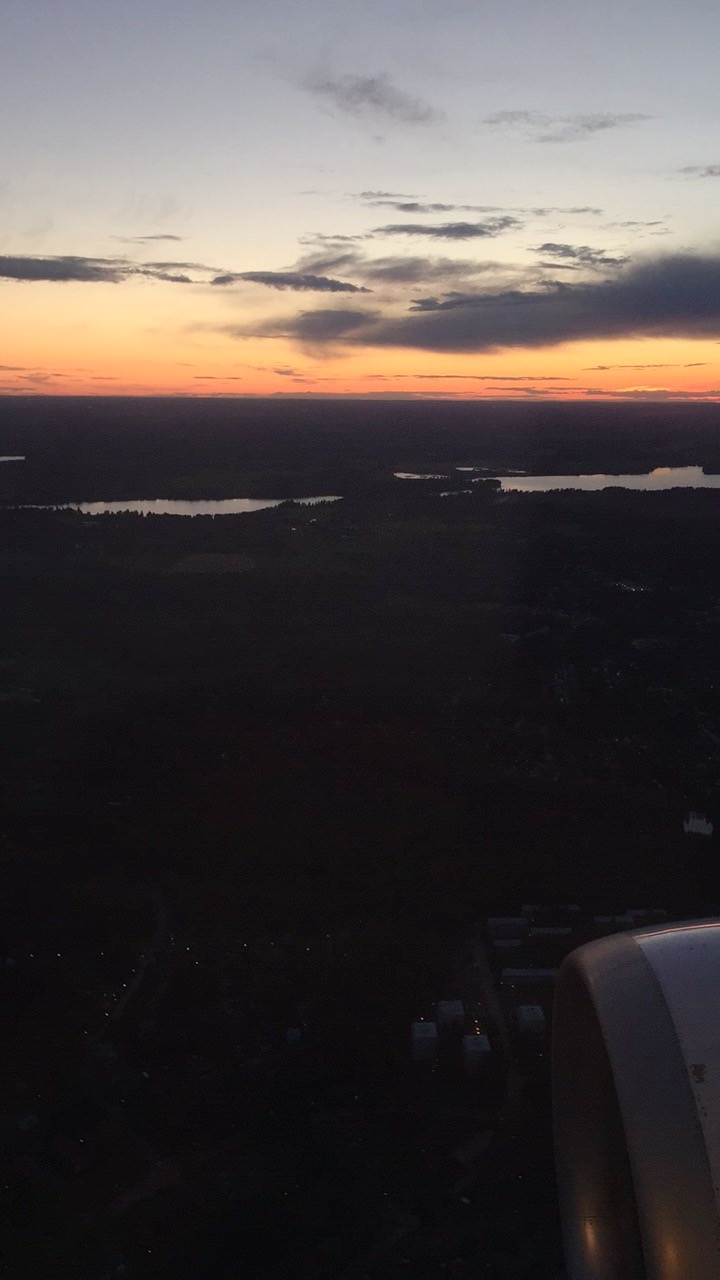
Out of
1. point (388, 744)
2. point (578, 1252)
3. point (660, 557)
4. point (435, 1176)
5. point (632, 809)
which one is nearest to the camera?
point (578, 1252)

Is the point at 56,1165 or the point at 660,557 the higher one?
the point at 660,557

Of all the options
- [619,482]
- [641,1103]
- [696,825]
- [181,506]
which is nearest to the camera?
[641,1103]

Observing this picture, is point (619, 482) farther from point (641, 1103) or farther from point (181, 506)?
point (641, 1103)

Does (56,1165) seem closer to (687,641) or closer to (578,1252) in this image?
(578,1252)

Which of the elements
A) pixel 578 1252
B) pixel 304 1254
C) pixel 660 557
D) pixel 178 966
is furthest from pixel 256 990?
pixel 660 557

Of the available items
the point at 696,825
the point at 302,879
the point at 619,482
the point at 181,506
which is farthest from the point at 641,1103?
the point at 619,482

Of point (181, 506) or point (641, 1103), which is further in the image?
point (181, 506)

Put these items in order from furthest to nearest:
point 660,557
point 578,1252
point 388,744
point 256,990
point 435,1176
Answer: point 660,557 → point 388,744 → point 256,990 → point 435,1176 → point 578,1252
